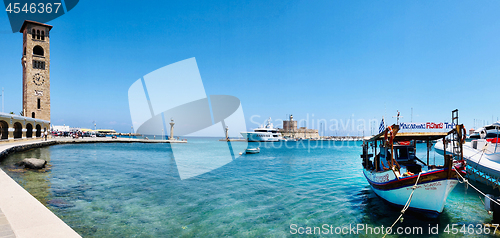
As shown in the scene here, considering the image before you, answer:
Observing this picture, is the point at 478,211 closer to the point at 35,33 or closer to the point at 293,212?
the point at 293,212

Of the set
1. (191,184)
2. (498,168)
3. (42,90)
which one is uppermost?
A: (42,90)

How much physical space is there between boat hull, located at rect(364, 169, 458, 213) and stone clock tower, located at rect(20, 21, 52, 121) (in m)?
63.8

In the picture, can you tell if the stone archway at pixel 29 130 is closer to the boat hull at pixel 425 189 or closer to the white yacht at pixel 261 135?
the boat hull at pixel 425 189

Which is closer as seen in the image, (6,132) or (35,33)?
(6,132)

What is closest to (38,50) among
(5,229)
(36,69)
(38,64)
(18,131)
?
(38,64)

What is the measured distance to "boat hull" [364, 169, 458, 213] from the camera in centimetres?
998

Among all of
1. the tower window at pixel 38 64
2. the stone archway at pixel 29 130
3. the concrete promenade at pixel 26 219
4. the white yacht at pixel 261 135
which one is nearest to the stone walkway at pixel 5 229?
the concrete promenade at pixel 26 219

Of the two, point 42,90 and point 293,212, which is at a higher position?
point 42,90

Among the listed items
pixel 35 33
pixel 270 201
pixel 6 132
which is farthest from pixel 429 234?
pixel 35 33

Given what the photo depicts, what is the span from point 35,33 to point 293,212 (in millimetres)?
65095

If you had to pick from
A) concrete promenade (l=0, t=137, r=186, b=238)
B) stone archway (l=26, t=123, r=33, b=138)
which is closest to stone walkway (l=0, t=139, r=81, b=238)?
concrete promenade (l=0, t=137, r=186, b=238)

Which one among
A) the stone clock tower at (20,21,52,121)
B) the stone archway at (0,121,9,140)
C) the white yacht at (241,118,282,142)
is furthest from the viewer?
the white yacht at (241,118,282,142)

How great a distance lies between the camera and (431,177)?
10.1 m

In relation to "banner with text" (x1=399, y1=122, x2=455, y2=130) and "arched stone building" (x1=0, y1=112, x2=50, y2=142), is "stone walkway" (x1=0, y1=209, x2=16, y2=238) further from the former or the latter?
"arched stone building" (x1=0, y1=112, x2=50, y2=142)
